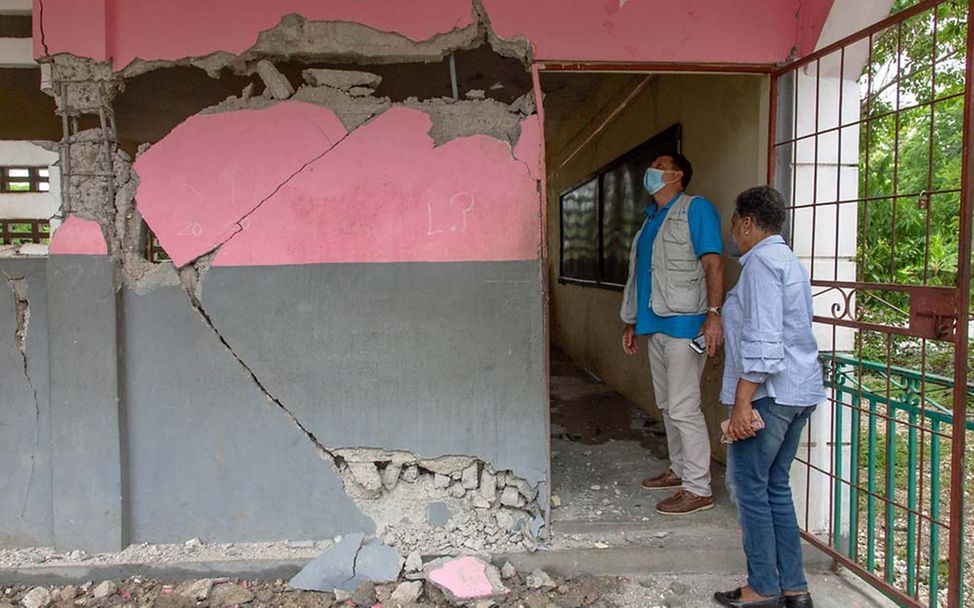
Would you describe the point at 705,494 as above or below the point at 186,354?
below

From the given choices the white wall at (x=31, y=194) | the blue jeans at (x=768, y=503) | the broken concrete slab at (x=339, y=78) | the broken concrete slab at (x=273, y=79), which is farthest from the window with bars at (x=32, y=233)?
the blue jeans at (x=768, y=503)

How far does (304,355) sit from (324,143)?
99 centimetres

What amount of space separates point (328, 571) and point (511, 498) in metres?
0.89

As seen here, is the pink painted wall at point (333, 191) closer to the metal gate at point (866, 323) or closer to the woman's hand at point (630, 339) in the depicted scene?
the woman's hand at point (630, 339)

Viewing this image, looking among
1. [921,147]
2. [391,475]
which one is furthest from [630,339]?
[921,147]

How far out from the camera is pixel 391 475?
311cm

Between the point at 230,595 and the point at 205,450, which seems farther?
the point at 205,450

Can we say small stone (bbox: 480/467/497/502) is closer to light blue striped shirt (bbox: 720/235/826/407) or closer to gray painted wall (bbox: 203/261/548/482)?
gray painted wall (bbox: 203/261/548/482)

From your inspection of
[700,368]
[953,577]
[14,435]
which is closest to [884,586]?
[953,577]

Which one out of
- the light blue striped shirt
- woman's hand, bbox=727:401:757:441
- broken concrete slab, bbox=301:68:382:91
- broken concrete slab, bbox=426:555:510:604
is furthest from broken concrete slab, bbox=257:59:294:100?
woman's hand, bbox=727:401:757:441

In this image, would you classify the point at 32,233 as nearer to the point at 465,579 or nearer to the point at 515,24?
the point at 515,24

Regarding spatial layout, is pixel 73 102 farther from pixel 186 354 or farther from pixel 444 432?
pixel 444 432

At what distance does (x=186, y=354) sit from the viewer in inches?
119

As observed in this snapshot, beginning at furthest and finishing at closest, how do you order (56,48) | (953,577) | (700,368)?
(700,368), (56,48), (953,577)
